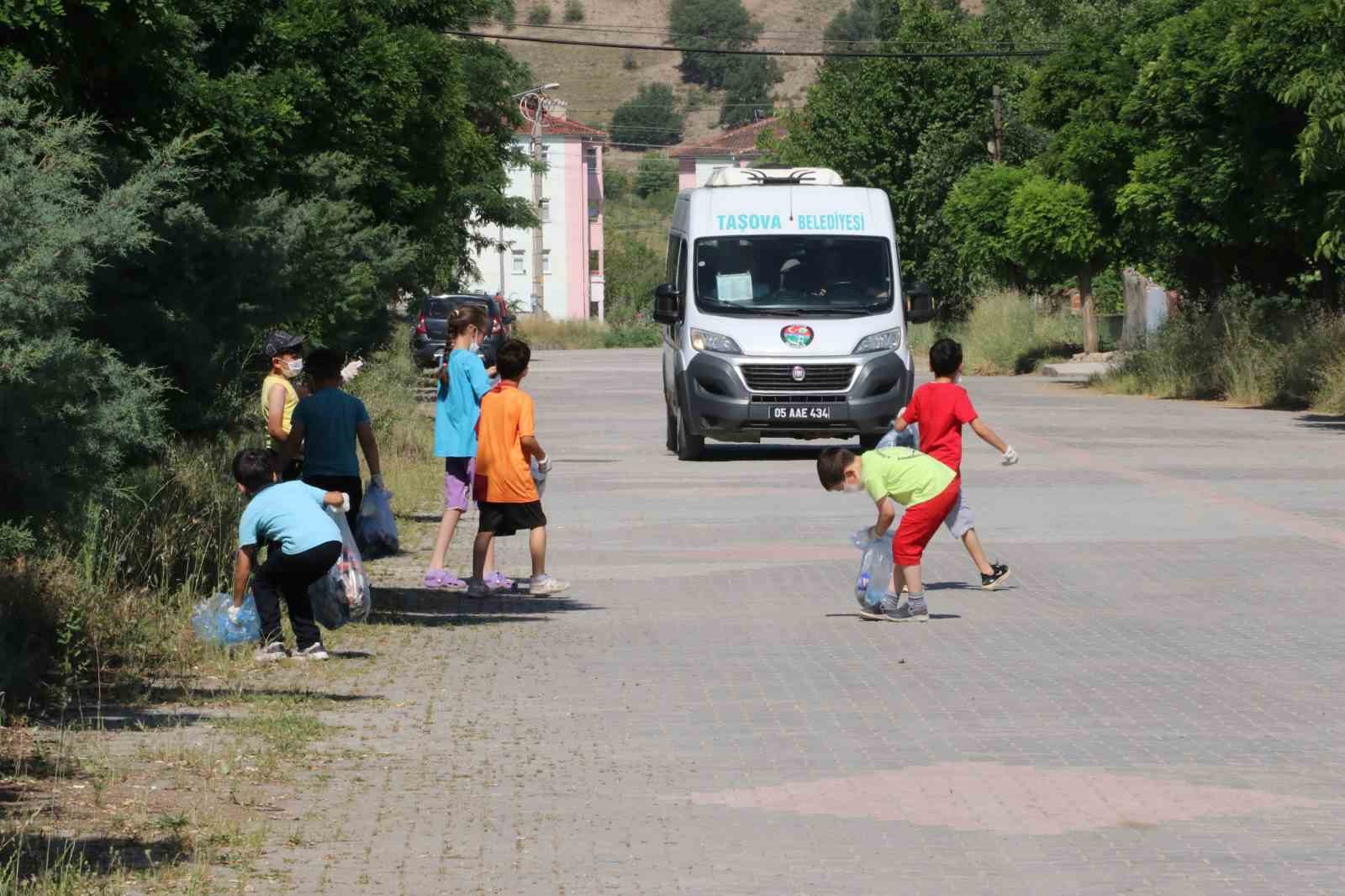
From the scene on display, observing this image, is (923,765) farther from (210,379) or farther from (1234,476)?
(1234,476)

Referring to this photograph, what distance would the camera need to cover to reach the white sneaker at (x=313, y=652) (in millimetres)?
10102

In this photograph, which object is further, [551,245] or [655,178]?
[655,178]

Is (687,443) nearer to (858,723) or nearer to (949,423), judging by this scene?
(949,423)

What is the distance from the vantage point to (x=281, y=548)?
992 centimetres

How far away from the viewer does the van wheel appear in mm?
23031

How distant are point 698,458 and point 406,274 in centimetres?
677

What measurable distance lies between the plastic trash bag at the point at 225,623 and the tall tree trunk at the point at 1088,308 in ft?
123

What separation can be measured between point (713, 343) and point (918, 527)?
11.2 meters

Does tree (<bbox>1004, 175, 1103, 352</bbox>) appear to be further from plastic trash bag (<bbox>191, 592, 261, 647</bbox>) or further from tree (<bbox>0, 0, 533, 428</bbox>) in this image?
plastic trash bag (<bbox>191, 592, 261, 647</bbox>)

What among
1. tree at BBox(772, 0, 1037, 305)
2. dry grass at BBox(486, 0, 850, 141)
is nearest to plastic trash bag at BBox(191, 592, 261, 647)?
tree at BBox(772, 0, 1037, 305)

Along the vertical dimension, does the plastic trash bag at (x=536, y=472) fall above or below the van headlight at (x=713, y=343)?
below

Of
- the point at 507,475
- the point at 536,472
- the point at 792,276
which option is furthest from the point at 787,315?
the point at 507,475

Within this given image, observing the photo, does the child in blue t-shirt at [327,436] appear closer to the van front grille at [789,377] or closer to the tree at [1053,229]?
the van front grille at [789,377]

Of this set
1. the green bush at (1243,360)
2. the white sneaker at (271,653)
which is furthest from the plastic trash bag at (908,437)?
the green bush at (1243,360)
